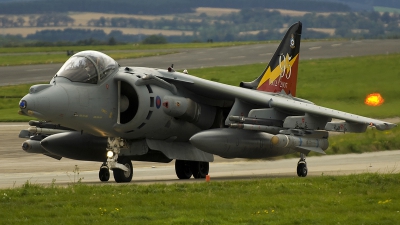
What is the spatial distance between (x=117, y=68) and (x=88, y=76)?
932 millimetres

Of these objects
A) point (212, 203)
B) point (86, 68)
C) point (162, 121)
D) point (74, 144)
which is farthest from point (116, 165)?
point (212, 203)

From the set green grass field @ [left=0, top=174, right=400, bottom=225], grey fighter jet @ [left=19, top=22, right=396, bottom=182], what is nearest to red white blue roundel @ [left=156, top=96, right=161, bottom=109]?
grey fighter jet @ [left=19, top=22, right=396, bottom=182]

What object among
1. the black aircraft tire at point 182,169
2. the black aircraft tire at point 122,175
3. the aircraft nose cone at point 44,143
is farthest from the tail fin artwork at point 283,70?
the aircraft nose cone at point 44,143

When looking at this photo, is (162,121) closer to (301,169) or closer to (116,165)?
(116,165)

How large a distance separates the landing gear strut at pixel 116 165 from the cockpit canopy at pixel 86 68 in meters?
1.67

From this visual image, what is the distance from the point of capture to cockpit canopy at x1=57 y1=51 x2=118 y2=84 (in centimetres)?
1727

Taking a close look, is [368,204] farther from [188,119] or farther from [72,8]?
[72,8]

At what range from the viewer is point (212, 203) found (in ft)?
42.8

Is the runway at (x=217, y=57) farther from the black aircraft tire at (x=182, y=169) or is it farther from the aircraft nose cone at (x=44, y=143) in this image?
the aircraft nose cone at (x=44, y=143)

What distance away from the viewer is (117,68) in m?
18.2

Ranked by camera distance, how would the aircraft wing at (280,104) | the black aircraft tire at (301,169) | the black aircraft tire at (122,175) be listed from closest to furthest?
the black aircraft tire at (122,175)
the aircraft wing at (280,104)
the black aircraft tire at (301,169)

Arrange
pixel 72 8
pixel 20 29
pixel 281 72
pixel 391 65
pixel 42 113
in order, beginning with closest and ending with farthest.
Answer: pixel 42 113, pixel 281 72, pixel 391 65, pixel 20 29, pixel 72 8

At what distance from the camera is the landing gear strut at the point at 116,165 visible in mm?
17938

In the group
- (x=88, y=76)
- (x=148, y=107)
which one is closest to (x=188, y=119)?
(x=148, y=107)
